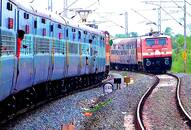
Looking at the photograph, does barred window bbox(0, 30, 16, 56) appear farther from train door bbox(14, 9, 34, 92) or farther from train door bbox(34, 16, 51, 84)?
train door bbox(34, 16, 51, 84)

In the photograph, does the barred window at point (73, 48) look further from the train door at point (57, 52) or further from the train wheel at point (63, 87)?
the train door at point (57, 52)

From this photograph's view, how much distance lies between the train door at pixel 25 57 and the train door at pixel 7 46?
0.76 meters

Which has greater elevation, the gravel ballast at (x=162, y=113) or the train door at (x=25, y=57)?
the train door at (x=25, y=57)

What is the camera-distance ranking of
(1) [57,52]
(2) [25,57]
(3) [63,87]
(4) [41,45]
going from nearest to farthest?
(2) [25,57], (4) [41,45], (1) [57,52], (3) [63,87]

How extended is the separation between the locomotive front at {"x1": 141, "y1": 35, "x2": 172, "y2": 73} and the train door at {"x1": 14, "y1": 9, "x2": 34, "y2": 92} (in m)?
30.7

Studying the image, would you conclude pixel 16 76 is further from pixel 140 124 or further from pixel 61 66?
pixel 61 66

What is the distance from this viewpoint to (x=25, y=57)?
15.0 meters

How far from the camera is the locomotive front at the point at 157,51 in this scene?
153 feet

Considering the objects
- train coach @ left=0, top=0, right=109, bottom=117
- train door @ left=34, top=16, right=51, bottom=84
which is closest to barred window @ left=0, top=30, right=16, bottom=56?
train coach @ left=0, top=0, right=109, bottom=117

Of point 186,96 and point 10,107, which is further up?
point 10,107

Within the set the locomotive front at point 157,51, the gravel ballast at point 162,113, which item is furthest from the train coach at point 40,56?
the locomotive front at point 157,51

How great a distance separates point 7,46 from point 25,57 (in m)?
2.74

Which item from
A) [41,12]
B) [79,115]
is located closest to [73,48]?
[41,12]

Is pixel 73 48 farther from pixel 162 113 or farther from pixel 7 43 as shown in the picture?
pixel 7 43
